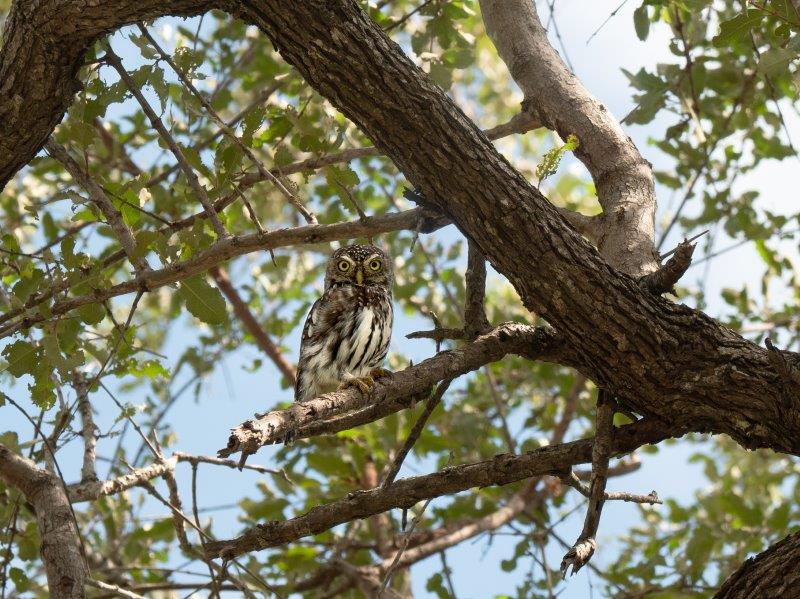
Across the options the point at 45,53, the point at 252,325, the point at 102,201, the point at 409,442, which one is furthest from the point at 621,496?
the point at 252,325

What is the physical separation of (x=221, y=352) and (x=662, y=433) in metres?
4.10

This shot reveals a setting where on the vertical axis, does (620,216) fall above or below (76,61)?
below

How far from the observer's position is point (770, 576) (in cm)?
287

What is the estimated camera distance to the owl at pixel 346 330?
4.75m

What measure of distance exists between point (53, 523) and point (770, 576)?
257 centimetres

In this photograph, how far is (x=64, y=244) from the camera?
361 centimetres

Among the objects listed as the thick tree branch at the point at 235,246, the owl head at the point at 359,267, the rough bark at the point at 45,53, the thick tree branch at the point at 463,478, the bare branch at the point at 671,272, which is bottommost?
the thick tree branch at the point at 463,478

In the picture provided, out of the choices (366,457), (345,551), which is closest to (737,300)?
(366,457)

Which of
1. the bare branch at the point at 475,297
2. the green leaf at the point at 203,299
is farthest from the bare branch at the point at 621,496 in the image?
the green leaf at the point at 203,299

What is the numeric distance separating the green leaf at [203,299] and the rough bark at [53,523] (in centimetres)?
88

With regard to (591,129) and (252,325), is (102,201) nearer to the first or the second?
(591,129)

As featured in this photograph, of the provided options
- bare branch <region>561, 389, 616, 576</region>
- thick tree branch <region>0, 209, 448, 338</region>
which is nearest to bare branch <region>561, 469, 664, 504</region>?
bare branch <region>561, 389, 616, 576</region>

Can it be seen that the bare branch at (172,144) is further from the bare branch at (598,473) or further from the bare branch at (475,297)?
the bare branch at (598,473)

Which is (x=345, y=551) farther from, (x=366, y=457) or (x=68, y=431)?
(x=68, y=431)
